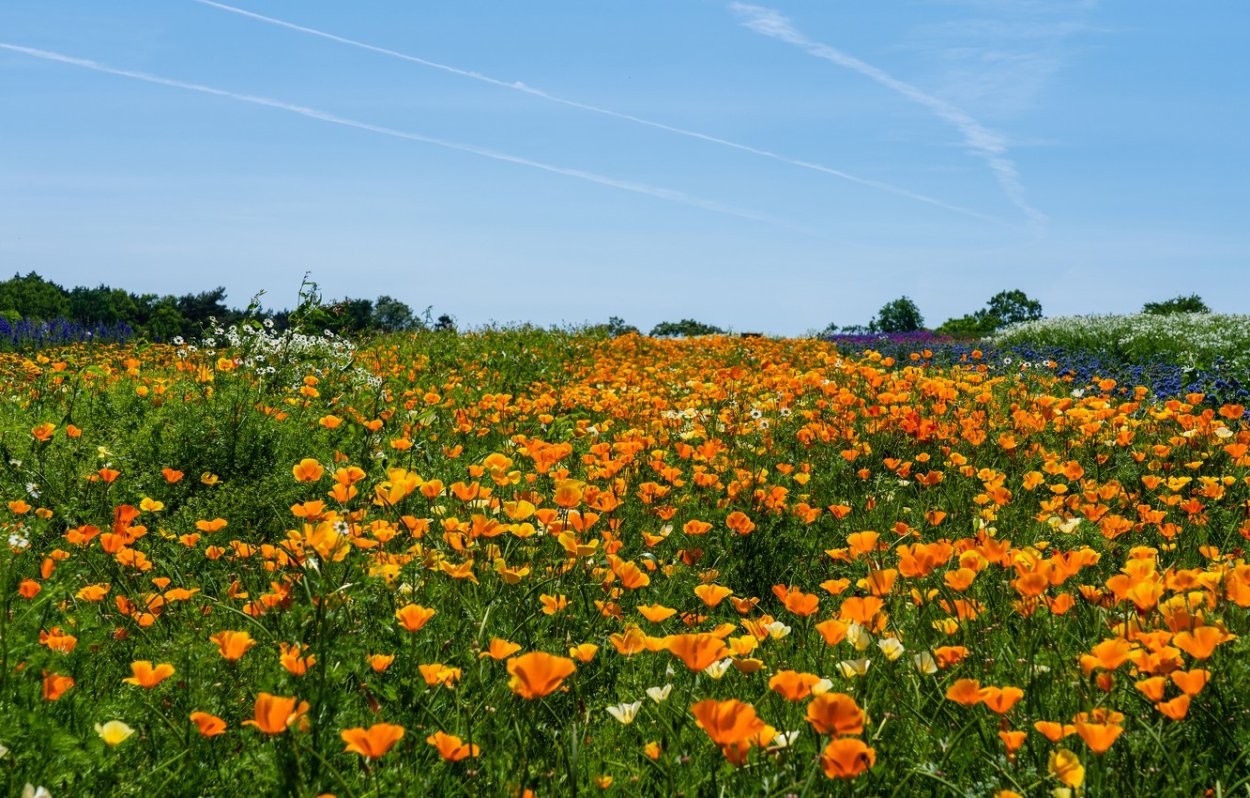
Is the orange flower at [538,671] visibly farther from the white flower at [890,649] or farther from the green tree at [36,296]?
the green tree at [36,296]

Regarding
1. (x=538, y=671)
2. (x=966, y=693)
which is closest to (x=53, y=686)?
(x=538, y=671)

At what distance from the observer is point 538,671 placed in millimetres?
1528

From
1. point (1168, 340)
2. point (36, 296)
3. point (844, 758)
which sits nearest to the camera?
point (844, 758)

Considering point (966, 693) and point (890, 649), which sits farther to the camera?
point (890, 649)

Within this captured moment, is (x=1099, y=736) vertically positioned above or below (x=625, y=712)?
above

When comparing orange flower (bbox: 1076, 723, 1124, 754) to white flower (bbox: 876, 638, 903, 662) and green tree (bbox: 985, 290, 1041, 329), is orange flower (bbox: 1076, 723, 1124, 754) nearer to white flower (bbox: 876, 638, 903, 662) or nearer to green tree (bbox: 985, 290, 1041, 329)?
white flower (bbox: 876, 638, 903, 662)

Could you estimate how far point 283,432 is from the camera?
536cm

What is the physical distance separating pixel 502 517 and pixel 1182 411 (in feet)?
15.6

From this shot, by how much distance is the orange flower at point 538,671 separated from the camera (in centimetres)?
151

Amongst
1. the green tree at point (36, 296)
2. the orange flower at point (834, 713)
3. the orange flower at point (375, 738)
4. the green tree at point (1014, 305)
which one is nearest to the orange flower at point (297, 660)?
the orange flower at point (375, 738)

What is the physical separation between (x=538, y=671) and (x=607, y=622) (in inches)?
54.0

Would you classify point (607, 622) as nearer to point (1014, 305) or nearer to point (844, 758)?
point (844, 758)

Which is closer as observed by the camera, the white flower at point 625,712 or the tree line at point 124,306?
the white flower at point 625,712

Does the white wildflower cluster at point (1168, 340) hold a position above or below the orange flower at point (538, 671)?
above
